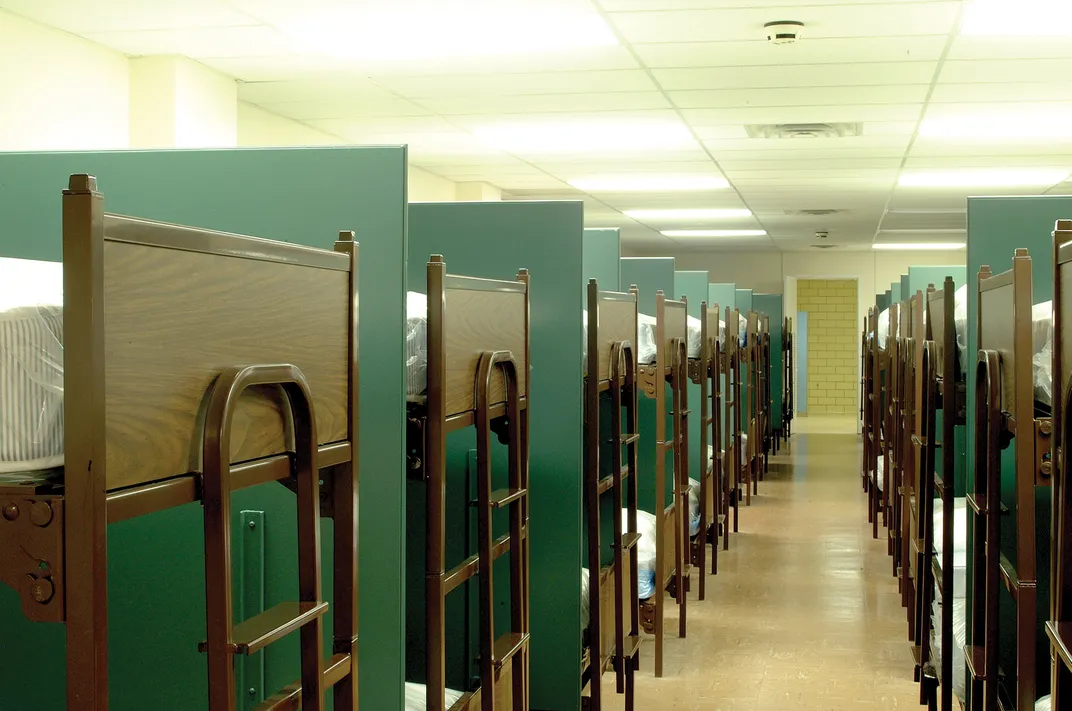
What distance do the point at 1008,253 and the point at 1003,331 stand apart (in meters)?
0.89

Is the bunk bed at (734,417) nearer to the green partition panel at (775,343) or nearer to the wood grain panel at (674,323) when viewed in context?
the wood grain panel at (674,323)

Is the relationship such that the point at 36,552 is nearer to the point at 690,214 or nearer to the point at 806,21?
the point at 806,21

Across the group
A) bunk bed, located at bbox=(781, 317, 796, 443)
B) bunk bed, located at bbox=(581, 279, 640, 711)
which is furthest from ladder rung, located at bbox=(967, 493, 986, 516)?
bunk bed, located at bbox=(781, 317, 796, 443)

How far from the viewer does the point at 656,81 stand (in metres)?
5.50

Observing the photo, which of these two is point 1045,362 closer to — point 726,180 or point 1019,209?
point 1019,209

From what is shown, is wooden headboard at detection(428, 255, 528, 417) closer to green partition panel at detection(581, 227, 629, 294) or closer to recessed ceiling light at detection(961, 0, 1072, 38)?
green partition panel at detection(581, 227, 629, 294)

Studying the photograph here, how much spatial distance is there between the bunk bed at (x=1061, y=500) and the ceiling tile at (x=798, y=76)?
346 centimetres

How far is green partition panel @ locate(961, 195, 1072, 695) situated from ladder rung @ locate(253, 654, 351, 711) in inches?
84.4

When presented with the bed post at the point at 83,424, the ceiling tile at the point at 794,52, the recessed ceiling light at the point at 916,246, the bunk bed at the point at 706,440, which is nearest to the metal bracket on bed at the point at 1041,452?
the bed post at the point at 83,424

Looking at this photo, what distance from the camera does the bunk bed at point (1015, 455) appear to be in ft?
7.67

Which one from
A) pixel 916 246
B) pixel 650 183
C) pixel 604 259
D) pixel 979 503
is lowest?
pixel 979 503

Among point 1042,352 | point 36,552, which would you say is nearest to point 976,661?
point 1042,352

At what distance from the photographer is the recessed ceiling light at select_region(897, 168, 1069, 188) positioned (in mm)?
8414

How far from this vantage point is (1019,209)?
11.2ft
